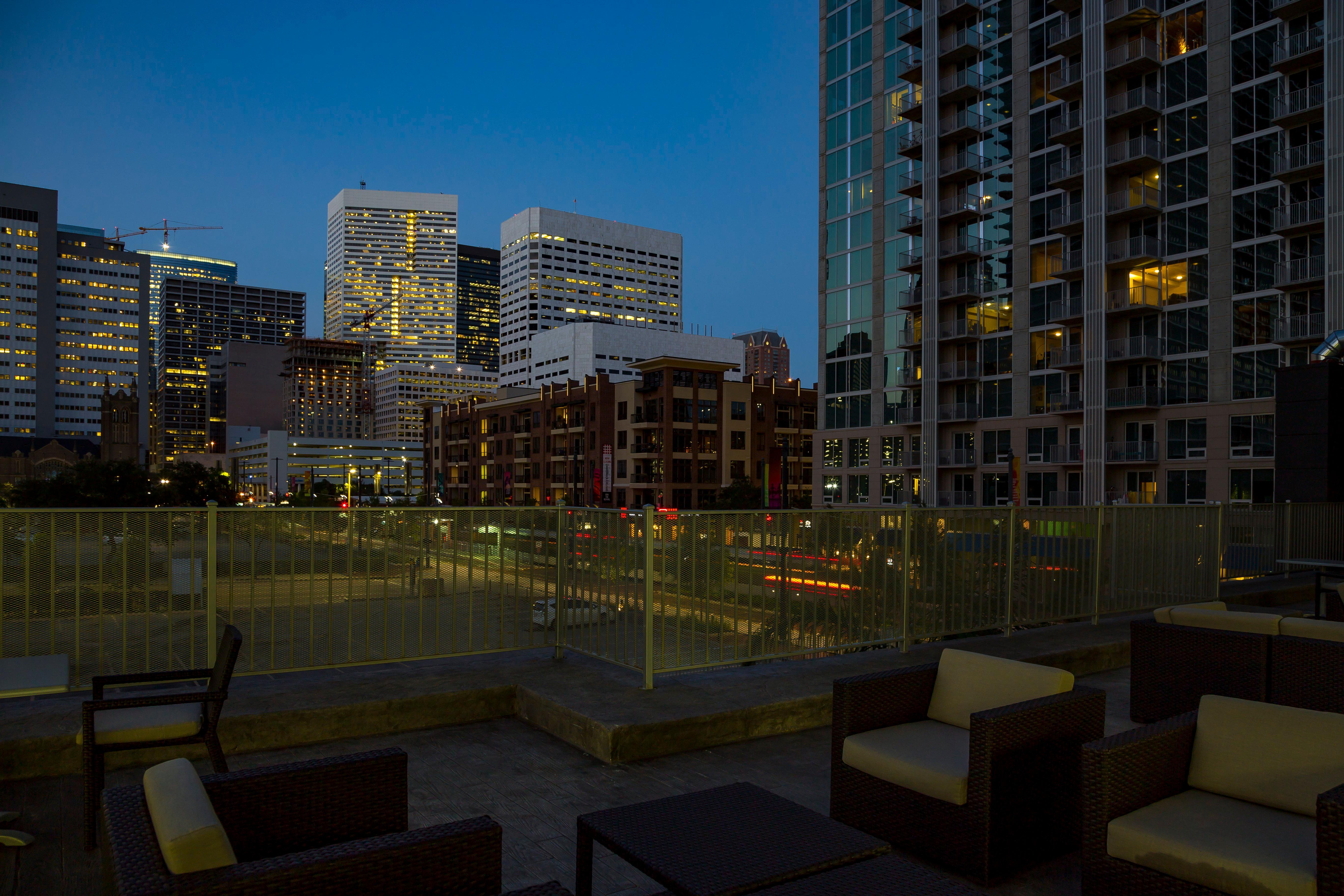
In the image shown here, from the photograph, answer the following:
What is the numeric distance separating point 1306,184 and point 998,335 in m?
15.1

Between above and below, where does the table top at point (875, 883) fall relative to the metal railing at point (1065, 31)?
below

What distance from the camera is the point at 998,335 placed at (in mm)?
46406

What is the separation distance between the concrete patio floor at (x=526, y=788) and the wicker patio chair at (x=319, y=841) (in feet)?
4.04

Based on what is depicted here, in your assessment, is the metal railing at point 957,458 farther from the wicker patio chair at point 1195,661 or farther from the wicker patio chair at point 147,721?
the wicker patio chair at point 147,721

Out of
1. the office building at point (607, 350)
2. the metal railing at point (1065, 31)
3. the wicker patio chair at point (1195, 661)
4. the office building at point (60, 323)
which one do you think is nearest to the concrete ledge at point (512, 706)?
the wicker patio chair at point (1195, 661)

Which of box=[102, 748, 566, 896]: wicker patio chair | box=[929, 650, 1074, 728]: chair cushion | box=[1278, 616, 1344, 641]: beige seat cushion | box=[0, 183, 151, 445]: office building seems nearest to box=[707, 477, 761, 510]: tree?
box=[1278, 616, 1344, 641]: beige seat cushion

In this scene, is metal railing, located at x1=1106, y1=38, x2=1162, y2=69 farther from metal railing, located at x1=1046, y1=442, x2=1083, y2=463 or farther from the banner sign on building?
the banner sign on building

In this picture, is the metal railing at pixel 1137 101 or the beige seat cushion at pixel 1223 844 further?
the metal railing at pixel 1137 101

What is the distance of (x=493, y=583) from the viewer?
7.13 m

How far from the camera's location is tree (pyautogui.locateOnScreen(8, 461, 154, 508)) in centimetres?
3800

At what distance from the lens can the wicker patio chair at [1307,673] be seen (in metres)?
5.13

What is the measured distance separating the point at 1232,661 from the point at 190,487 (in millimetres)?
56547

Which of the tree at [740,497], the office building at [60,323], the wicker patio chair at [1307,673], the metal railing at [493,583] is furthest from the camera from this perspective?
the office building at [60,323]

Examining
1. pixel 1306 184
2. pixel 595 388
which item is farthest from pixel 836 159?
pixel 595 388
